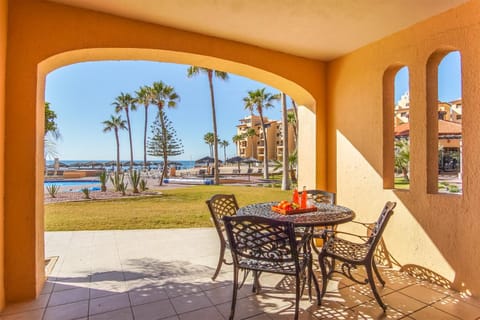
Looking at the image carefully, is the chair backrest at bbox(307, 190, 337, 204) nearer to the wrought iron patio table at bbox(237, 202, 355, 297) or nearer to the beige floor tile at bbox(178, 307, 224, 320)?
the wrought iron patio table at bbox(237, 202, 355, 297)

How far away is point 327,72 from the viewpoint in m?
4.04

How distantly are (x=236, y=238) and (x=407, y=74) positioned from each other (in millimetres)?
2696

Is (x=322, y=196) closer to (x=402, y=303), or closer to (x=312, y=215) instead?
(x=312, y=215)

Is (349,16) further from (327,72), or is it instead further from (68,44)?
(68,44)

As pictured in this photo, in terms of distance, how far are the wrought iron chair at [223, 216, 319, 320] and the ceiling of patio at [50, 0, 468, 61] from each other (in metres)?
1.99

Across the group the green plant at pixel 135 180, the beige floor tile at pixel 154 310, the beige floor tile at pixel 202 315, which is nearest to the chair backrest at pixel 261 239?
the beige floor tile at pixel 202 315

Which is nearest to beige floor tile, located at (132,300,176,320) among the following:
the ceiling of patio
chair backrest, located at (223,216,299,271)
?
chair backrest, located at (223,216,299,271)

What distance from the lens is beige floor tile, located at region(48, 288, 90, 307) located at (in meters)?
2.32

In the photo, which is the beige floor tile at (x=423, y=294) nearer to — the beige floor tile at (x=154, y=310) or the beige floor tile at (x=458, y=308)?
the beige floor tile at (x=458, y=308)

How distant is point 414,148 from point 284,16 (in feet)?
6.59

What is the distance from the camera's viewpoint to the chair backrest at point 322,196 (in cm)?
329

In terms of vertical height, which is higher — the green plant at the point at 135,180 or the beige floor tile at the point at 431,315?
the green plant at the point at 135,180

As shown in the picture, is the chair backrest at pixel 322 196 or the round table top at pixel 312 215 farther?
the chair backrest at pixel 322 196

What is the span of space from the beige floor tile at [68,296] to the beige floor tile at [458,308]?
3.15 meters
